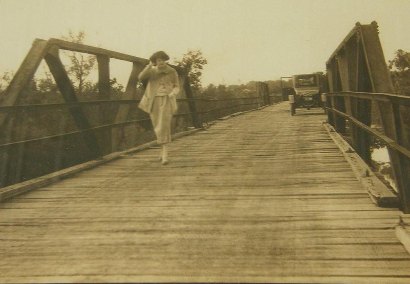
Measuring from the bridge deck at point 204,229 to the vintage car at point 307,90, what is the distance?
19.0m

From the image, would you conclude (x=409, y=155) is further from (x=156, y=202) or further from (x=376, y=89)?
(x=156, y=202)

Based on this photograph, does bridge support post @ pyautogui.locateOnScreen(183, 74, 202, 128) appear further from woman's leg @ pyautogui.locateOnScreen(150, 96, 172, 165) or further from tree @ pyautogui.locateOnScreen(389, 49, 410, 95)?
tree @ pyautogui.locateOnScreen(389, 49, 410, 95)

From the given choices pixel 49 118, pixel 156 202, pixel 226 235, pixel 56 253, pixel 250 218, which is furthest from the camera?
pixel 49 118

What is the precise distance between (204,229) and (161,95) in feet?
12.7

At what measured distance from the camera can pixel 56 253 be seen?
333 cm

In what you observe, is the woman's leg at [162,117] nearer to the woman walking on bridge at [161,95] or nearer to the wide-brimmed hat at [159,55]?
the woman walking on bridge at [161,95]

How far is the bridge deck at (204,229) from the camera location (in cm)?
291

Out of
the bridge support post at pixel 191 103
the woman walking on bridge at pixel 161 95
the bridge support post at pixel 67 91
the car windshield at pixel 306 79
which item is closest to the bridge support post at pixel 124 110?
the bridge support post at pixel 67 91

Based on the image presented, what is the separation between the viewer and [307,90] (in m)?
25.6

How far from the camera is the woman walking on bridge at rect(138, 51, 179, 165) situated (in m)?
7.32

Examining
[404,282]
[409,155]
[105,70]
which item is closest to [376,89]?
[409,155]

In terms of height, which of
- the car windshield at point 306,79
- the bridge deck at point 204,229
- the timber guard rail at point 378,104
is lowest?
the bridge deck at point 204,229

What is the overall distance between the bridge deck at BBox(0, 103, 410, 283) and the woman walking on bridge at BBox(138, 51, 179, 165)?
1032 millimetres

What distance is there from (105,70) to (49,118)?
7011mm
